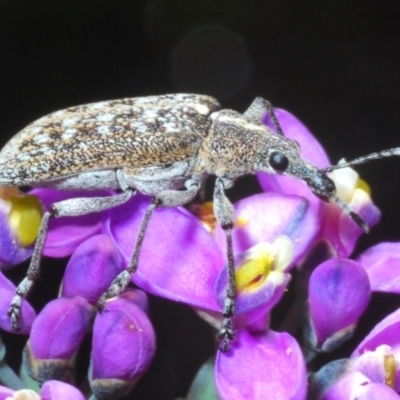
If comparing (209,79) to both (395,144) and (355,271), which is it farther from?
(355,271)

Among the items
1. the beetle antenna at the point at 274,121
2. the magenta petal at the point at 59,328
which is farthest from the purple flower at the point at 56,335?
the beetle antenna at the point at 274,121

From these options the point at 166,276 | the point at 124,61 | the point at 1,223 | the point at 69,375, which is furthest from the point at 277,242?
the point at 124,61

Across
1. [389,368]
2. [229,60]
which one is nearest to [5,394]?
[389,368]

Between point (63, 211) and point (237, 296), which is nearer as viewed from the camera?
point (237, 296)

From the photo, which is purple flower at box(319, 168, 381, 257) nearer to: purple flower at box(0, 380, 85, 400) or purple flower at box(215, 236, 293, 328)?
purple flower at box(215, 236, 293, 328)

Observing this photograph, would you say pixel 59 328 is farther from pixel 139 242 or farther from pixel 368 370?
A: pixel 368 370

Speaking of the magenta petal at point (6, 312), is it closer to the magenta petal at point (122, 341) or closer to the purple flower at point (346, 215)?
the magenta petal at point (122, 341)
